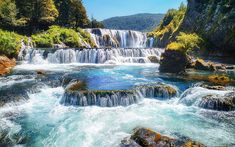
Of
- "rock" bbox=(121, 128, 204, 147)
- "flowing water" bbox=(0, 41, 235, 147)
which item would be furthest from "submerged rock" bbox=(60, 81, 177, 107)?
"rock" bbox=(121, 128, 204, 147)

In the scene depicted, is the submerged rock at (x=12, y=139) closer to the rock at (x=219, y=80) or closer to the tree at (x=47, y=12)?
the rock at (x=219, y=80)

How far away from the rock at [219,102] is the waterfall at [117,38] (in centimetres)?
4424

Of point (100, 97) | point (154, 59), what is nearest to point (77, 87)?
point (100, 97)

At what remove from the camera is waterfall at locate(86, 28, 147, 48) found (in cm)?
6281

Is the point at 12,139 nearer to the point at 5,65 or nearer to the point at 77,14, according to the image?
the point at 5,65

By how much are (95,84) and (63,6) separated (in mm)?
45903

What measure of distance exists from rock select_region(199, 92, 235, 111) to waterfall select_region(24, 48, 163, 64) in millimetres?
23341

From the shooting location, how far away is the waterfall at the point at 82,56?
40219 millimetres

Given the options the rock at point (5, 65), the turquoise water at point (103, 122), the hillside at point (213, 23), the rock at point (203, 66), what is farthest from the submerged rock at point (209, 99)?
the hillside at point (213, 23)

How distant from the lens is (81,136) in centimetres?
1413

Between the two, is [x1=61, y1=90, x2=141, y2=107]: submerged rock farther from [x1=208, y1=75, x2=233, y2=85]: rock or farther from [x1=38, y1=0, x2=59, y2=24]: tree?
[x1=38, y1=0, x2=59, y2=24]: tree

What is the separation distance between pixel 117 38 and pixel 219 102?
49947 millimetres

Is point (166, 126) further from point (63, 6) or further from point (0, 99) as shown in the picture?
point (63, 6)

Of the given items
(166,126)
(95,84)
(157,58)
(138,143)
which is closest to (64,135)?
(138,143)
